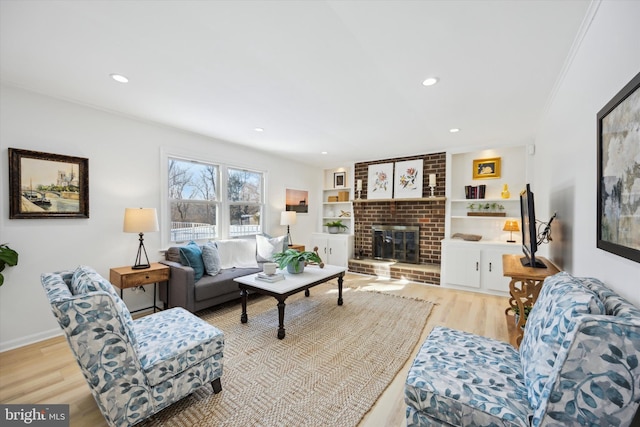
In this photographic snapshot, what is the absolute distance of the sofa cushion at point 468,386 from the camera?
1.06 m

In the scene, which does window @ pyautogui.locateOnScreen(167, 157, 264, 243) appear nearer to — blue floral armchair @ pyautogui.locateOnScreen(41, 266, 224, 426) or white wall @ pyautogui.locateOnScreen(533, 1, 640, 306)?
blue floral armchair @ pyautogui.locateOnScreen(41, 266, 224, 426)

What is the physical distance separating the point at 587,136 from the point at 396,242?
3692mm

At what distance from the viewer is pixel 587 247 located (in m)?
1.59

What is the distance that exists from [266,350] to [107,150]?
2767 millimetres

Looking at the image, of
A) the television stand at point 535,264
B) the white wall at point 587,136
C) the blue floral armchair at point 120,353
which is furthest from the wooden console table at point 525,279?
the blue floral armchair at point 120,353

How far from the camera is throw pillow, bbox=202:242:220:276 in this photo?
3.20 meters

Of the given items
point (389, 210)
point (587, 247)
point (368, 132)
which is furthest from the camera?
point (389, 210)

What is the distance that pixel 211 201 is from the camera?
3973 mm

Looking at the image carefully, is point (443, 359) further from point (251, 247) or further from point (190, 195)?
point (190, 195)

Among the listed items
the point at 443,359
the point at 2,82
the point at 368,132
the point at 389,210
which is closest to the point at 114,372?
the point at 443,359

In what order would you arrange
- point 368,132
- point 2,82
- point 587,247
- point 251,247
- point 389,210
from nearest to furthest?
point 587,247 → point 2,82 → point 368,132 → point 251,247 → point 389,210

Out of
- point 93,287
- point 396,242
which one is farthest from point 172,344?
point 396,242

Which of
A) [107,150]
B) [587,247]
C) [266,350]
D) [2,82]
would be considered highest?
[2,82]

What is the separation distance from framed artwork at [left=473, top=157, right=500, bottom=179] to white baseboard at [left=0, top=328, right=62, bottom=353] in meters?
5.94
